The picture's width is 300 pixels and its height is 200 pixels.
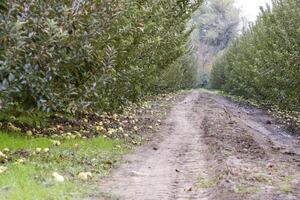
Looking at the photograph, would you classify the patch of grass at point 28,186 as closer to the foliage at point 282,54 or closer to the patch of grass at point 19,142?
the patch of grass at point 19,142

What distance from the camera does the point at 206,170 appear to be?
8.70 m


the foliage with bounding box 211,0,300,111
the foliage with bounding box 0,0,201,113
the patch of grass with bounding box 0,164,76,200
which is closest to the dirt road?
the patch of grass with bounding box 0,164,76,200

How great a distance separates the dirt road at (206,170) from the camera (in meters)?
6.77

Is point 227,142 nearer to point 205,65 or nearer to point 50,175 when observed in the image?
point 50,175

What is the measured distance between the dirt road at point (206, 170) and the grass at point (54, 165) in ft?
1.14

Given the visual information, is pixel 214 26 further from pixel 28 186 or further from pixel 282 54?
pixel 28 186

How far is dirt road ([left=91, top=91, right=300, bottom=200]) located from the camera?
22.2ft

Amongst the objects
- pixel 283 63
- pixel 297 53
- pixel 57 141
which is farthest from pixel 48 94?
pixel 283 63

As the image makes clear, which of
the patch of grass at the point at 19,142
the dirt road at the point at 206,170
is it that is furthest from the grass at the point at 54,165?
the dirt road at the point at 206,170

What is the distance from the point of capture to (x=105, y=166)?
8.77 m

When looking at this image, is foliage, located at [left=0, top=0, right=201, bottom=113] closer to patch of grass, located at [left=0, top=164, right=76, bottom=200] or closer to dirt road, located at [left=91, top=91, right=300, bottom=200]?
patch of grass, located at [left=0, top=164, right=76, bottom=200]

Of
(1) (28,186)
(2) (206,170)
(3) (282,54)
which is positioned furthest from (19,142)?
(3) (282,54)

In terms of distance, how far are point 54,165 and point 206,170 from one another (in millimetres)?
2614

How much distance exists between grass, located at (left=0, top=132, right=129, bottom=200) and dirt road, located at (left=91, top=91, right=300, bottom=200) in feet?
1.14
